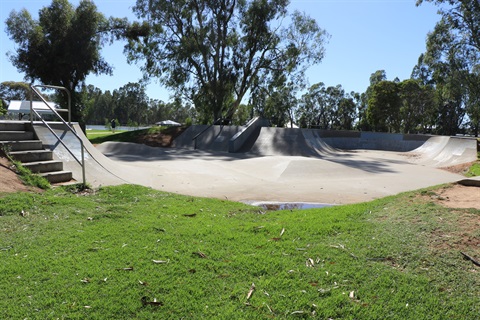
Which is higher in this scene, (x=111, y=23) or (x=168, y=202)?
(x=111, y=23)

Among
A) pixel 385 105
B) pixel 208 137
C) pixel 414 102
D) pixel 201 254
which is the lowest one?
pixel 201 254

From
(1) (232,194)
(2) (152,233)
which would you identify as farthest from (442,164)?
(2) (152,233)

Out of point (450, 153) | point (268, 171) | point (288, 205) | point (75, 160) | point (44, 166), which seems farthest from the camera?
point (450, 153)

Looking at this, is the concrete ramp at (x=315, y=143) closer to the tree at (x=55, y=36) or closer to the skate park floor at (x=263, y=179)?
the skate park floor at (x=263, y=179)

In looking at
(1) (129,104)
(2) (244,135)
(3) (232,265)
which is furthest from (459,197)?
(1) (129,104)

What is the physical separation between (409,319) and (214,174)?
384 inches

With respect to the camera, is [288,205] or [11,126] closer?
[11,126]

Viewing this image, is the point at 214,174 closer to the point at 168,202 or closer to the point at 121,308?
the point at 168,202

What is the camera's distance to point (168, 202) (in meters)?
6.64

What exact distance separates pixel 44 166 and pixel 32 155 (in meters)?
0.39

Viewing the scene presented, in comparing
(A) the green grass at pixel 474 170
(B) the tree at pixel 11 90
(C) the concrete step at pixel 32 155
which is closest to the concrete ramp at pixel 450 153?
(A) the green grass at pixel 474 170

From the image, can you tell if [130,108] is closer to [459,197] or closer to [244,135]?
[244,135]

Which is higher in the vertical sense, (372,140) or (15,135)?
(372,140)

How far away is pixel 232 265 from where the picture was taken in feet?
11.4
